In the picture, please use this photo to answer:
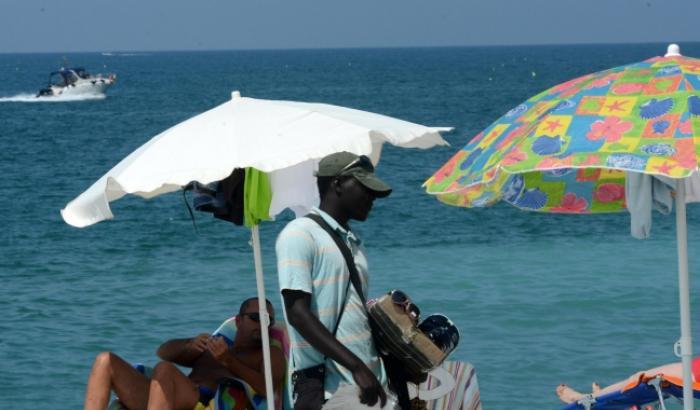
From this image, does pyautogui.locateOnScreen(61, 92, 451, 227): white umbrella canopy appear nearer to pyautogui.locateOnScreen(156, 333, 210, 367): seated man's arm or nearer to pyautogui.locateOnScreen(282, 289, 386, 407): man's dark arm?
pyautogui.locateOnScreen(282, 289, 386, 407): man's dark arm

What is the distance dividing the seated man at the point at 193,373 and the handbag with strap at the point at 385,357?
82 centimetres

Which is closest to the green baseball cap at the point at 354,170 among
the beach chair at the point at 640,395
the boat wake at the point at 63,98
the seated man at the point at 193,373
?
the seated man at the point at 193,373

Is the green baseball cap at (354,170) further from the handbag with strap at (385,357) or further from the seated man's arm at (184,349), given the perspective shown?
the seated man's arm at (184,349)

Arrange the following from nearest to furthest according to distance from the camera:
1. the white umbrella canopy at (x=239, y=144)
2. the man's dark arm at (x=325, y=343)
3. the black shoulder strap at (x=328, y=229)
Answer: the man's dark arm at (x=325, y=343)
the black shoulder strap at (x=328, y=229)
the white umbrella canopy at (x=239, y=144)

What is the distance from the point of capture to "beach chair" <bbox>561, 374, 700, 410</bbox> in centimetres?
592

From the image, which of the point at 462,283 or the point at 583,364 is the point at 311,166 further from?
the point at 462,283

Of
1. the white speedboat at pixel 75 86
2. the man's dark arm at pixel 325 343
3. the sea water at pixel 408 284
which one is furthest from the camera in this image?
the white speedboat at pixel 75 86

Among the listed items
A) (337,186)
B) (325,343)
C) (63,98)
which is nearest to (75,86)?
(63,98)

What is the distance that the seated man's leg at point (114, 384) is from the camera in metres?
5.12

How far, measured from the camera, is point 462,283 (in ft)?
45.2

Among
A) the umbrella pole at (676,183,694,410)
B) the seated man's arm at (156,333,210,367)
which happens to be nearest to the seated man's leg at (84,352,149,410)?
the seated man's arm at (156,333,210,367)

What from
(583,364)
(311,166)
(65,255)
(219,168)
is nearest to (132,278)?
(65,255)

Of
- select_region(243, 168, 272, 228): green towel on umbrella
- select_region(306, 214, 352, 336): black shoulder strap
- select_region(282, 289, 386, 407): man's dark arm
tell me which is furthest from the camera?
select_region(243, 168, 272, 228): green towel on umbrella

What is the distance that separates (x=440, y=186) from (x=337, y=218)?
53cm
